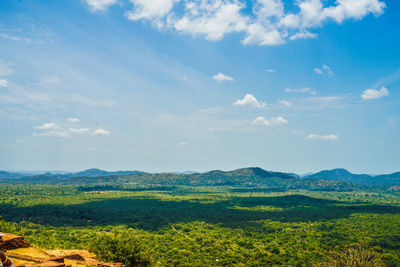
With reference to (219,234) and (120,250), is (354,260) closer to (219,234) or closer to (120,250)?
(120,250)

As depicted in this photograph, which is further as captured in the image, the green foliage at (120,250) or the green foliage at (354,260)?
the green foliage at (354,260)

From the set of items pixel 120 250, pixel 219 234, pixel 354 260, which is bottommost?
pixel 219 234

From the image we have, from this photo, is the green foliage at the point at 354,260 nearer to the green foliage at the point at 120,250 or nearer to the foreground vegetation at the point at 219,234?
the foreground vegetation at the point at 219,234

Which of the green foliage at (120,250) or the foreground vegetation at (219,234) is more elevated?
the green foliage at (120,250)

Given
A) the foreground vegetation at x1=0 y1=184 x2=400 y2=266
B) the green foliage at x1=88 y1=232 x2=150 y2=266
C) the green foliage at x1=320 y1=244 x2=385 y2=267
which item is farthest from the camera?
the foreground vegetation at x1=0 y1=184 x2=400 y2=266

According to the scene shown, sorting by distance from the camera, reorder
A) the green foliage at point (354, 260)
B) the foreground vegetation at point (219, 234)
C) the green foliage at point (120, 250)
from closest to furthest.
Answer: the green foliage at point (120, 250)
the green foliage at point (354, 260)
the foreground vegetation at point (219, 234)

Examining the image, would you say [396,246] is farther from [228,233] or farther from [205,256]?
[205,256]

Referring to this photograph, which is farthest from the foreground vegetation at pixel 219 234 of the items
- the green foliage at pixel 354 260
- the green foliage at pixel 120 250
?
the green foliage at pixel 354 260

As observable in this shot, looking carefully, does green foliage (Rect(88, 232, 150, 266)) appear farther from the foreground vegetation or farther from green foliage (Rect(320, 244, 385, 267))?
green foliage (Rect(320, 244, 385, 267))

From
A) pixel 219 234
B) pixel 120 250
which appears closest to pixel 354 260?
pixel 120 250

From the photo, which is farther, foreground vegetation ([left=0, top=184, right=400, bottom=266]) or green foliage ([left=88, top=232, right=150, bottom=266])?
foreground vegetation ([left=0, top=184, right=400, bottom=266])

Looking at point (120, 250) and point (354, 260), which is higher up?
point (120, 250)

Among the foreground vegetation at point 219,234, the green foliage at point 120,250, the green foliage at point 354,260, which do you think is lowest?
the foreground vegetation at point 219,234

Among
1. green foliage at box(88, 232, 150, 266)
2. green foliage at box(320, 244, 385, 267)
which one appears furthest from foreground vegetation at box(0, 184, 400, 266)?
green foliage at box(320, 244, 385, 267)
